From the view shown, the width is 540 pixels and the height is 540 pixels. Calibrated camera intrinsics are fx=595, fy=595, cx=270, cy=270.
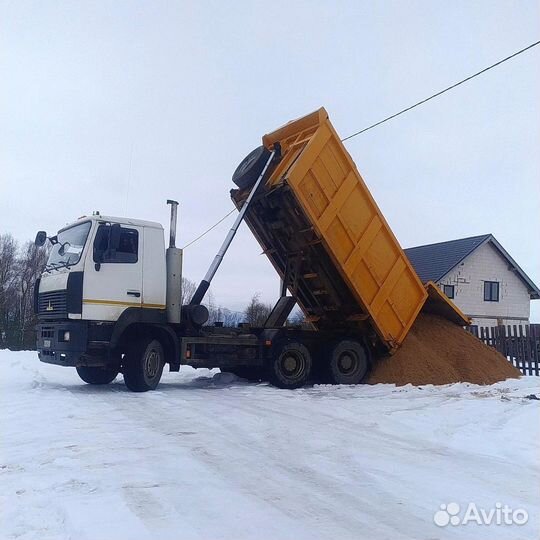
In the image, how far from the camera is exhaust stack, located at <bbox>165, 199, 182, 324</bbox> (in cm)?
1088

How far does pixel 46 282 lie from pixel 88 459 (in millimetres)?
5960

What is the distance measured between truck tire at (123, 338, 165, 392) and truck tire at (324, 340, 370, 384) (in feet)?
12.0

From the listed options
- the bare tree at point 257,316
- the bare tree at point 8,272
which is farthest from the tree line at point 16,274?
the bare tree at point 257,316

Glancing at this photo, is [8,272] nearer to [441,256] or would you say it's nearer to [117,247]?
[441,256]

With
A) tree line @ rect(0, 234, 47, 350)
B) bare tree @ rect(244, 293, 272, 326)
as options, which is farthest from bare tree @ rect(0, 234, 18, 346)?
bare tree @ rect(244, 293, 272, 326)

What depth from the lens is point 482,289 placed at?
32.9m

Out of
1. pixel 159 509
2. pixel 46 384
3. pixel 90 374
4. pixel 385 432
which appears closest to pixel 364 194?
pixel 385 432

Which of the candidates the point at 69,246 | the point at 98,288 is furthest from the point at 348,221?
the point at 69,246

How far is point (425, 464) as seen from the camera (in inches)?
221

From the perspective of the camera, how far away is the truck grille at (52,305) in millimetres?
9852

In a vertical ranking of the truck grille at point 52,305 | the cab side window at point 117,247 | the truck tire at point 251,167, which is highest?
the truck tire at point 251,167

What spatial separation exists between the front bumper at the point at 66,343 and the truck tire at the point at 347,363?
491 centimetres

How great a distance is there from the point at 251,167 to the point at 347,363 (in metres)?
4.44

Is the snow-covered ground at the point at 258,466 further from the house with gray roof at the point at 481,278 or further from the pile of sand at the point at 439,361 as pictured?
the house with gray roof at the point at 481,278
